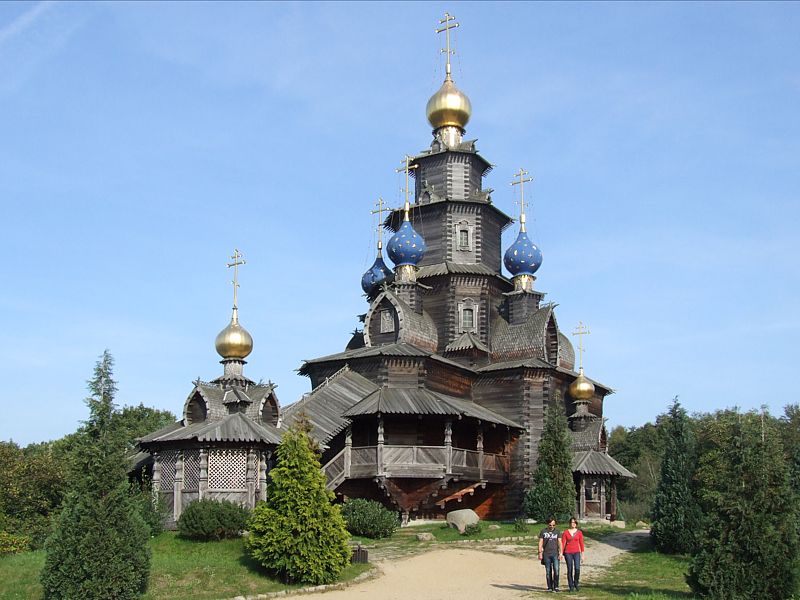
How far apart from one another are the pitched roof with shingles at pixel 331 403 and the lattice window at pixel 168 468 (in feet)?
11.5

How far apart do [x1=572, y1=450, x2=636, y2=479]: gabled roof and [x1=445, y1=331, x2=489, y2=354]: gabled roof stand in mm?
5080

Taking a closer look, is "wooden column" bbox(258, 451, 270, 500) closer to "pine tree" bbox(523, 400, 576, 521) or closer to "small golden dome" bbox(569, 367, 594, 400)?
"pine tree" bbox(523, 400, 576, 521)

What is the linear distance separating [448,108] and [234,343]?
597 inches

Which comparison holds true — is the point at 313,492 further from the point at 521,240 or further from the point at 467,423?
the point at 521,240

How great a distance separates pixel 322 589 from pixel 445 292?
18224 millimetres

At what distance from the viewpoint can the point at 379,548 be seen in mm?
21750

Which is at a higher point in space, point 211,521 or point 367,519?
point 211,521

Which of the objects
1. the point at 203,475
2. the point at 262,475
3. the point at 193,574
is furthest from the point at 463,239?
the point at 193,574

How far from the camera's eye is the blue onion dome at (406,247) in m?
33.2

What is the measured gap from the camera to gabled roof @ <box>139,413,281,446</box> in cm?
2286

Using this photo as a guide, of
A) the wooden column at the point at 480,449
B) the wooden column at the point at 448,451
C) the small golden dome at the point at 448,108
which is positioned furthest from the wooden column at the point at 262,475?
the small golden dome at the point at 448,108

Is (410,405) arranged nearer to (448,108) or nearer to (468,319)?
(468,319)

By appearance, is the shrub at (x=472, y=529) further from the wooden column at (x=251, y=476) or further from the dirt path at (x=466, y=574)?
the wooden column at (x=251, y=476)

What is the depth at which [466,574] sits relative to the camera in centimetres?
1850
